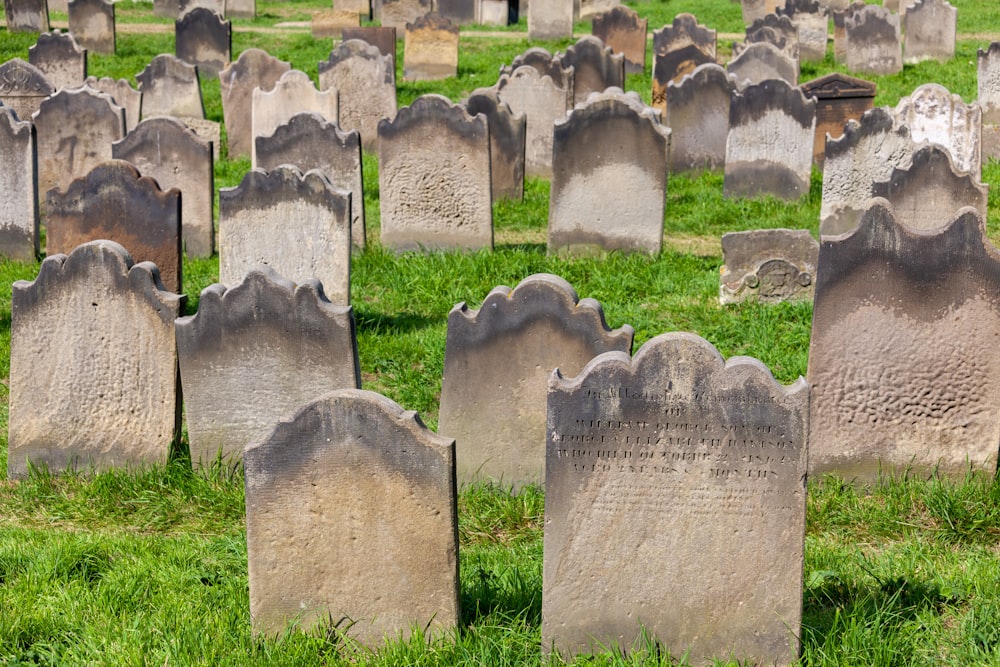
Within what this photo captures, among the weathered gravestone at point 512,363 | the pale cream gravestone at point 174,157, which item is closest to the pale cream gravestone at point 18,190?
the pale cream gravestone at point 174,157

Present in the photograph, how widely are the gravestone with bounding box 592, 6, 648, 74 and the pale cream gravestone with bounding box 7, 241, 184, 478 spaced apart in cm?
1504

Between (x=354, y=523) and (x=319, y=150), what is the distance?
19.3ft

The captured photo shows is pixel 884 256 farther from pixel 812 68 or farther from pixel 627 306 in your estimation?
pixel 812 68

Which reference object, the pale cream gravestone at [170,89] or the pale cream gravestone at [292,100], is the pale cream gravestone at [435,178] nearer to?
the pale cream gravestone at [292,100]

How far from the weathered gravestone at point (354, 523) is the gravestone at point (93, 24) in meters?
18.1

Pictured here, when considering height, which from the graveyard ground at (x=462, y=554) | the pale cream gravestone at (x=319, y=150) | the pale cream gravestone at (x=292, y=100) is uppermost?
the pale cream gravestone at (x=292, y=100)

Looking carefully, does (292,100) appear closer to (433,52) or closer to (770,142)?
(770,142)

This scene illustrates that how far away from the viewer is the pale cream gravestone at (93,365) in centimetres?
634

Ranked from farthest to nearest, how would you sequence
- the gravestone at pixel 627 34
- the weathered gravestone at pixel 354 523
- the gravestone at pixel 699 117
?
the gravestone at pixel 627 34 → the gravestone at pixel 699 117 → the weathered gravestone at pixel 354 523

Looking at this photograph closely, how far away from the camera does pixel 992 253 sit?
5977 mm

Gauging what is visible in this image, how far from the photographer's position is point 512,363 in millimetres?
6227

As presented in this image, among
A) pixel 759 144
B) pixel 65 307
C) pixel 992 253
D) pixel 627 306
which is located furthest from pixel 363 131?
pixel 992 253

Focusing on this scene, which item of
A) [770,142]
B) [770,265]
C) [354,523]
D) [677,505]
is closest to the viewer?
[677,505]

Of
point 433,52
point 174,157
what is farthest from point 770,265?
point 433,52
